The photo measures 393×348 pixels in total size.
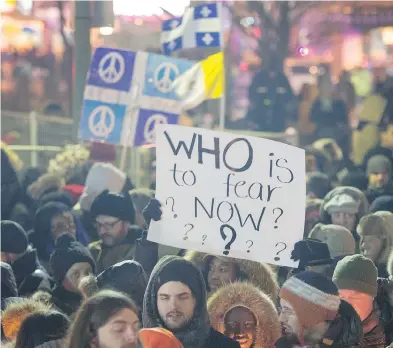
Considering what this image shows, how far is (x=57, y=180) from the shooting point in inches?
427

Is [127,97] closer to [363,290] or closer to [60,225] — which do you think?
[60,225]

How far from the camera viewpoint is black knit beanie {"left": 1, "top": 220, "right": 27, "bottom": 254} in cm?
765

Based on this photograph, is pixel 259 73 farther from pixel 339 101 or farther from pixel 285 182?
pixel 285 182

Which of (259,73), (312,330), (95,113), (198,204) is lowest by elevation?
(312,330)

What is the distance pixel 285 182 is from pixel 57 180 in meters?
5.00

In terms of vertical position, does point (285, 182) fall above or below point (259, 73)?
below

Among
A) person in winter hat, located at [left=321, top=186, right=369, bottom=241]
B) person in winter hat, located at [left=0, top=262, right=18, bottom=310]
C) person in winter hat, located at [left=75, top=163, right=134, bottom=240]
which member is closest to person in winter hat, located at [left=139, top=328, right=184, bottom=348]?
person in winter hat, located at [left=0, top=262, right=18, bottom=310]

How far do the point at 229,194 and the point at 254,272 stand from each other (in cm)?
55

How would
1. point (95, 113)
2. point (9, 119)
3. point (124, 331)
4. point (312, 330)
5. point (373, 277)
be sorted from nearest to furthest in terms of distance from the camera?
point (124, 331), point (312, 330), point (373, 277), point (95, 113), point (9, 119)

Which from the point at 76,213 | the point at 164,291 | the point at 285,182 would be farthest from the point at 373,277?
the point at 76,213

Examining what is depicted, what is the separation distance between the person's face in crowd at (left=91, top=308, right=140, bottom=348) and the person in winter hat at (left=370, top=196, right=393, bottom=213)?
154 inches

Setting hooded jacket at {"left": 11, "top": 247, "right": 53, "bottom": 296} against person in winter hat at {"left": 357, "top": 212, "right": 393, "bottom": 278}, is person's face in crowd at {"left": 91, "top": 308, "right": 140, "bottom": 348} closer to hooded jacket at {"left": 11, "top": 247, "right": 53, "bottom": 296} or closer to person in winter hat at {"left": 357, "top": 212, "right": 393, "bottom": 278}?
hooded jacket at {"left": 11, "top": 247, "right": 53, "bottom": 296}

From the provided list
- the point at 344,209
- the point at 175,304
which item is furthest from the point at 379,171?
the point at 175,304

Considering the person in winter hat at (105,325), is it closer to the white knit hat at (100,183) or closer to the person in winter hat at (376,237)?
the person in winter hat at (376,237)
